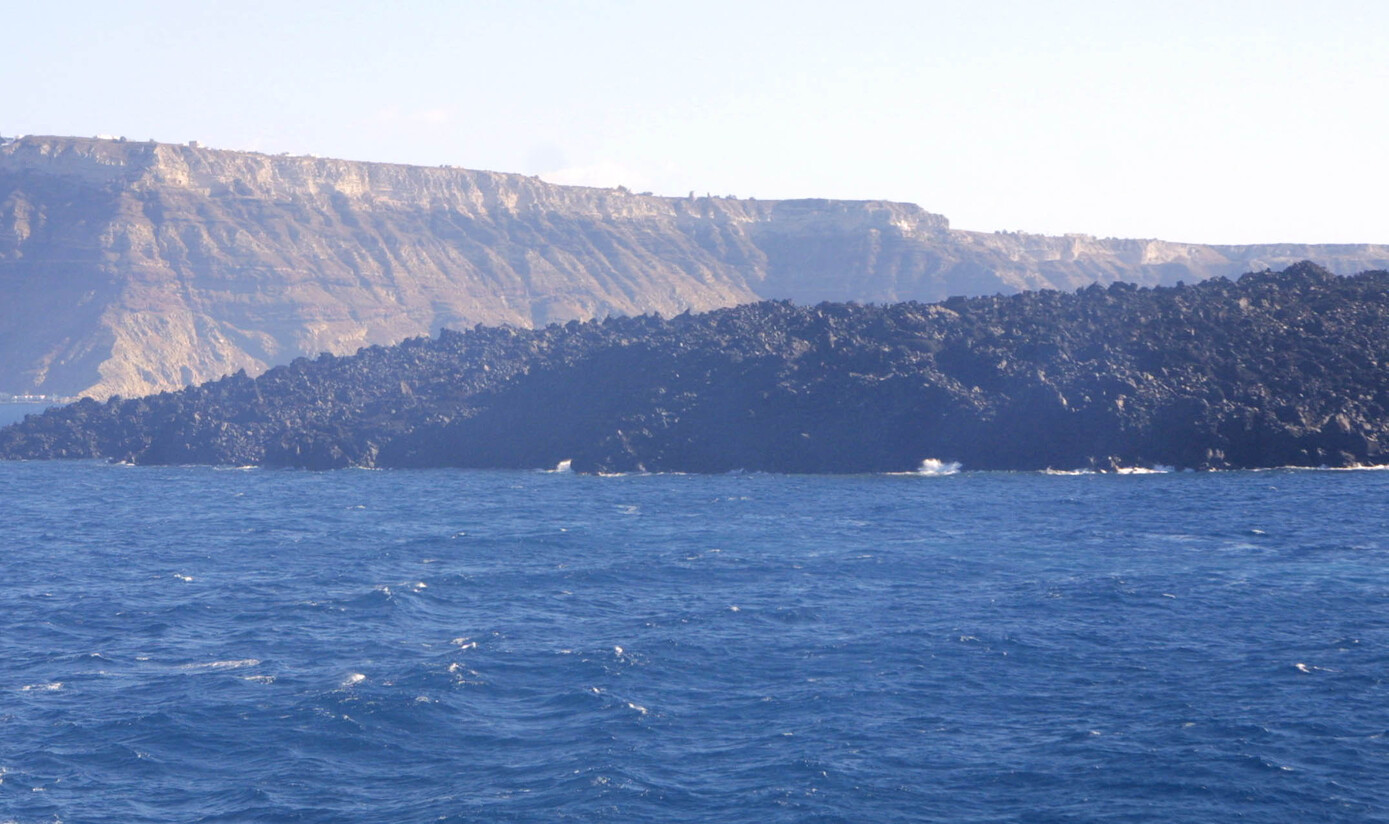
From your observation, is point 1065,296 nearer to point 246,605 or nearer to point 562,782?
point 246,605

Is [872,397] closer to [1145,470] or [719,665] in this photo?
[1145,470]

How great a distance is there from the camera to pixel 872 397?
9625 cm

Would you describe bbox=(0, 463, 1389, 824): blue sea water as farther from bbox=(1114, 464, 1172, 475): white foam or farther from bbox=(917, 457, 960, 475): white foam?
bbox=(917, 457, 960, 475): white foam

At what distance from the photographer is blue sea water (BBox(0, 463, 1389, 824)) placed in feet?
104

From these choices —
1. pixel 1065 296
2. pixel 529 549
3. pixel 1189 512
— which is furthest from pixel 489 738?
pixel 1065 296

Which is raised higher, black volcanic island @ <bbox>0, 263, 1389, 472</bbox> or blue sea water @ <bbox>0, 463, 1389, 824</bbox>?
black volcanic island @ <bbox>0, 263, 1389, 472</bbox>

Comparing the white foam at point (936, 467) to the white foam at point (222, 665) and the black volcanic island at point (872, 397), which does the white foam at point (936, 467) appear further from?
the white foam at point (222, 665)

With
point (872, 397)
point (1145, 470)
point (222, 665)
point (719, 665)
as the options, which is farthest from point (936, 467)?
point (222, 665)

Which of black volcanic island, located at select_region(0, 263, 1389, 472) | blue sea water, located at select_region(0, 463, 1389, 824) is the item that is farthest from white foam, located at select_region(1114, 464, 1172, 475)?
blue sea water, located at select_region(0, 463, 1389, 824)

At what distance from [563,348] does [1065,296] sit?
1806 inches

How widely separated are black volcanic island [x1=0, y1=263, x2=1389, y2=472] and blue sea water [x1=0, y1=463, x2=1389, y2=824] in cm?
1468

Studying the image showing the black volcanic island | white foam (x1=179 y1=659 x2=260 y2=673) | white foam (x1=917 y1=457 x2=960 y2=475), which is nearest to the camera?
white foam (x1=179 y1=659 x2=260 y2=673)

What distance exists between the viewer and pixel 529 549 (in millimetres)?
64688

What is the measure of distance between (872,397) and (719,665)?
56.1 m
